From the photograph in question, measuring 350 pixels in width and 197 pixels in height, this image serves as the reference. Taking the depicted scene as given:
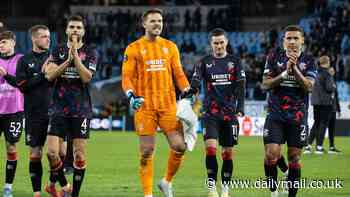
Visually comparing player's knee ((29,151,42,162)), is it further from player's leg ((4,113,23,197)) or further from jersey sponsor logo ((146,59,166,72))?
jersey sponsor logo ((146,59,166,72))

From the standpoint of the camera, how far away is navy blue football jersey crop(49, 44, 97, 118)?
39.3ft

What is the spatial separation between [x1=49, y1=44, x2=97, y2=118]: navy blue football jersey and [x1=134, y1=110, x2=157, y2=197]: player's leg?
2.29ft

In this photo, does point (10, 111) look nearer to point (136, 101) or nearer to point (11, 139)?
point (11, 139)

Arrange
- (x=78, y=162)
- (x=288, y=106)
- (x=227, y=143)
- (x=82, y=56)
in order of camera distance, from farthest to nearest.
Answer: (x=227, y=143)
(x=288, y=106)
(x=82, y=56)
(x=78, y=162)

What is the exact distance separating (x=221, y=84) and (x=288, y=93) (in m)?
1.45

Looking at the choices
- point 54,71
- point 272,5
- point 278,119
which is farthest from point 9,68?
point 272,5

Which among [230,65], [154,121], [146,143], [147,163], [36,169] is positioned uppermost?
[230,65]

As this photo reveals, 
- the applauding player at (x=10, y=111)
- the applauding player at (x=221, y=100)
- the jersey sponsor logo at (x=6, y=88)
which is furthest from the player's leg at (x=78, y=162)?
the applauding player at (x=221, y=100)

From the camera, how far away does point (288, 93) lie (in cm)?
1218

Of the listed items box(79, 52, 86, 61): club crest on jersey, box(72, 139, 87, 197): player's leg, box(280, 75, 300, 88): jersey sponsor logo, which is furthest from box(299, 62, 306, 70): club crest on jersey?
box(72, 139, 87, 197): player's leg

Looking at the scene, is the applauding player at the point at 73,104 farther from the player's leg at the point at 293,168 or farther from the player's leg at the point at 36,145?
the player's leg at the point at 293,168

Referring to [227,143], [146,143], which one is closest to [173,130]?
[146,143]

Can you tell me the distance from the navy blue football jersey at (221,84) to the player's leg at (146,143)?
4.54 feet

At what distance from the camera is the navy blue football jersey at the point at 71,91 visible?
1198 cm
